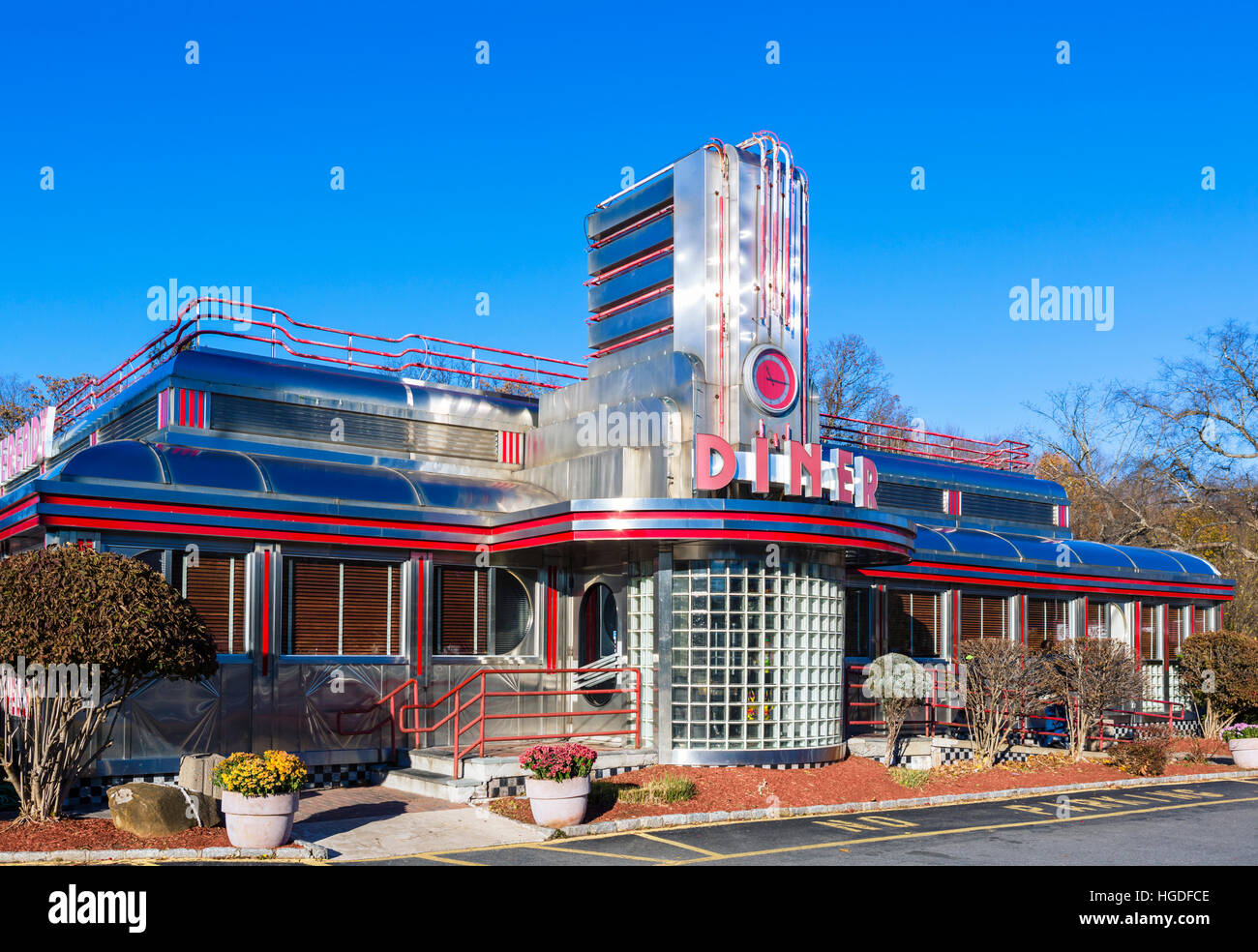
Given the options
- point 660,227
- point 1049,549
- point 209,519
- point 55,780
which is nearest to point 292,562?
point 209,519

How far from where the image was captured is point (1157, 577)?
2800 cm

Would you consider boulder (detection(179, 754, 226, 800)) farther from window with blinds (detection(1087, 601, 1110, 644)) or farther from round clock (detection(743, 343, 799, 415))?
window with blinds (detection(1087, 601, 1110, 644))

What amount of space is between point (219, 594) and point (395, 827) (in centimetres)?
464

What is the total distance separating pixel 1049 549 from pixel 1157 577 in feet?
11.6

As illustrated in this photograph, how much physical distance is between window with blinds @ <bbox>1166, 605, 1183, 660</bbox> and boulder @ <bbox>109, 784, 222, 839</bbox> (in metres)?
23.3

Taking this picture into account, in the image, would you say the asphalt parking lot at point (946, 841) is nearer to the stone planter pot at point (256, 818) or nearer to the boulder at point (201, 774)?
the stone planter pot at point (256, 818)

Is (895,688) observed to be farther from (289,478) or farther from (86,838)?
(86,838)

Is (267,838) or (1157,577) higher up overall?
(1157,577)

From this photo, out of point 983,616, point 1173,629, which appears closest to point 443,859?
point 983,616

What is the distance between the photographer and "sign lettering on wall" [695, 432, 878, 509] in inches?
663

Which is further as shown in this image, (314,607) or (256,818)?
(314,607)

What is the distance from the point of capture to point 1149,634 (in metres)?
28.2
